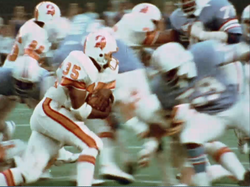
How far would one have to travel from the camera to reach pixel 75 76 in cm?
526

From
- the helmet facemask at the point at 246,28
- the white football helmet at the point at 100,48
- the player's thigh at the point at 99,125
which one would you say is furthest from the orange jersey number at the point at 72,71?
the helmet facemask at the point at 246,28

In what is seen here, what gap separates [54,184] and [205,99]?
1667 millimetres

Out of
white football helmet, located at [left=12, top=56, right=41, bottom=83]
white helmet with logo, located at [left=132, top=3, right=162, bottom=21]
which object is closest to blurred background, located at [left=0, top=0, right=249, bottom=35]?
white helmet with logo, located at [left=132, top=3, right=162, bottom=21]

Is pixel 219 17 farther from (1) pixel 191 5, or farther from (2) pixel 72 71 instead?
(2) pixel 72 71

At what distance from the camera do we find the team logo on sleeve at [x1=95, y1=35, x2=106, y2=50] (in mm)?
5457

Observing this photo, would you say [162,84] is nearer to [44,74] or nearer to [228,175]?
[228,175]

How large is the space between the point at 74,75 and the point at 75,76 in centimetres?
1

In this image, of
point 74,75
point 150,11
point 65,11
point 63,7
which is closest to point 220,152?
point 74,75

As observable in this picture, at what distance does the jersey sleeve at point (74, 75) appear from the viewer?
527 cm

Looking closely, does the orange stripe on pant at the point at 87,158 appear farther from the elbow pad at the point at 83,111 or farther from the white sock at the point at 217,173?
the white sock at the point at 217,173

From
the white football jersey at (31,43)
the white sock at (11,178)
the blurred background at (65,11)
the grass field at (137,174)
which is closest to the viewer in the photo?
the white sock at (11,178)

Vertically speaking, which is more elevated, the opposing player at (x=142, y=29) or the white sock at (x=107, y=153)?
the opposing player at (x=142, y=29)

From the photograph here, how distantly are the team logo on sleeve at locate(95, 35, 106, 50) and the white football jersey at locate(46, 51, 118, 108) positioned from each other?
0.13m

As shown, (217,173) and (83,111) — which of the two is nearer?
(83,111)
